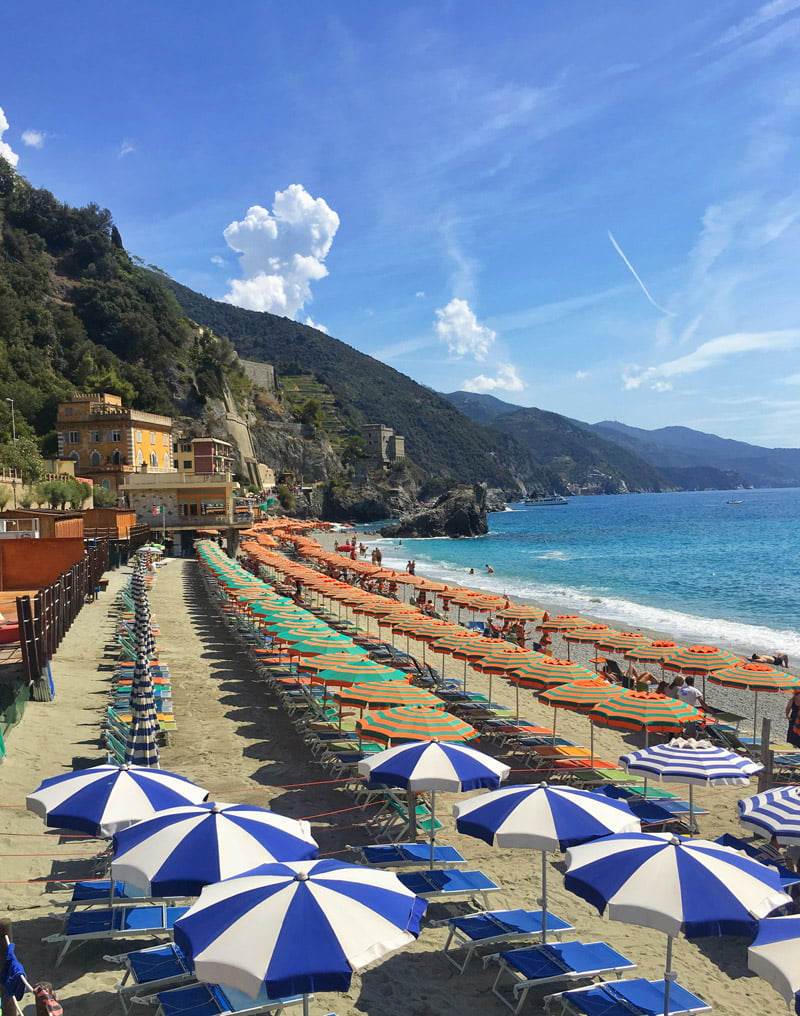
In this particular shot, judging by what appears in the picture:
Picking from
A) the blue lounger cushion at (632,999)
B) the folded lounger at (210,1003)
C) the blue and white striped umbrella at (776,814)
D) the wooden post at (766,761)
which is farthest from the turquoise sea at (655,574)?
the folded lounger at (210,1003)

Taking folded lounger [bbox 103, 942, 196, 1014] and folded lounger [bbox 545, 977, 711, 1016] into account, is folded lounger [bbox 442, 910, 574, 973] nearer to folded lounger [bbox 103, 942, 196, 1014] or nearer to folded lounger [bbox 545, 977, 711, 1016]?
folded lounger [bbox 545, 977, 711, 1016]

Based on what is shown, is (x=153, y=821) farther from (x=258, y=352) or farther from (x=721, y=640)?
(x=258, y=352)

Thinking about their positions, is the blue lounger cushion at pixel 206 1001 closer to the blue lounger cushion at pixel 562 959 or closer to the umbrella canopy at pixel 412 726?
the blue lounger cushion at pixel 562 959

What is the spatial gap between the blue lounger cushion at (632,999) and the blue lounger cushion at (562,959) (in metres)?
0.18

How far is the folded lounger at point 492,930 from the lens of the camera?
6141 millimetres

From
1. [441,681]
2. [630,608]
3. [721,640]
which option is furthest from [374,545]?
[441,681]

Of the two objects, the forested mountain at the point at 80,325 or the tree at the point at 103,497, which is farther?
the forested mountain at the point at 80,325

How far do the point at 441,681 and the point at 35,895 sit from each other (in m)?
9.93

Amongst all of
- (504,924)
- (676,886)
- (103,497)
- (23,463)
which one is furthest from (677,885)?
(103,497)

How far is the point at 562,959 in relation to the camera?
586cm

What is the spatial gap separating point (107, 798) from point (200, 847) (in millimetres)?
1519

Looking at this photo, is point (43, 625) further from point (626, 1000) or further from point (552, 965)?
point (626, 1000)

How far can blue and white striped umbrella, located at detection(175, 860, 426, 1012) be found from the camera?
373 cm

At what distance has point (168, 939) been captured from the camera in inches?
242
